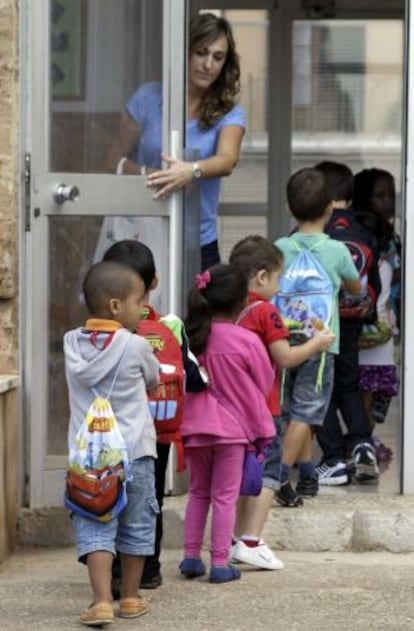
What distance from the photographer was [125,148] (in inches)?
263

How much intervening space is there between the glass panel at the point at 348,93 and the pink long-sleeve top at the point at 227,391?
3.46m

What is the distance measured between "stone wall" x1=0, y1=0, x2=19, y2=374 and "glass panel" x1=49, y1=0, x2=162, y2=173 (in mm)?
169

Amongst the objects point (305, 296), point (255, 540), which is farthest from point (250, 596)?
point (305, 296)

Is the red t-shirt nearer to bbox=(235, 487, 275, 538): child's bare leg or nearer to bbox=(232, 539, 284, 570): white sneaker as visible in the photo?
bbox=(235, 487, 275, 538): child's bare leg

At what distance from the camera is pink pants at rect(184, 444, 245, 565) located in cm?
592

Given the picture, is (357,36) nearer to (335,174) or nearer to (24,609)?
(335,174)

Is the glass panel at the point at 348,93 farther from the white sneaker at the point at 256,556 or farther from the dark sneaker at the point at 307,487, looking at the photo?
the white sneaker at the point at 256,556

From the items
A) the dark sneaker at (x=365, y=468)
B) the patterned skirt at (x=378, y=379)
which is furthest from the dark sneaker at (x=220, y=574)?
the patterned skirt at (x=378, y=379)

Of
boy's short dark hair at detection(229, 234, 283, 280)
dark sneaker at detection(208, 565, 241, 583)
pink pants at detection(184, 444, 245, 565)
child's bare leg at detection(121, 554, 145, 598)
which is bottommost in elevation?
dark sneaker at detection(208, 565, 241, 583)

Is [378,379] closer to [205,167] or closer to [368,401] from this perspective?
[368,401]

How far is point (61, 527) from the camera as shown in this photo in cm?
658

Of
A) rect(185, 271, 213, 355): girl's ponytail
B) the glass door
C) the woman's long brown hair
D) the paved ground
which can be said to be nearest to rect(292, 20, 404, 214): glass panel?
the woman's long brown hair

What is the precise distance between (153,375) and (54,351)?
4.06ft

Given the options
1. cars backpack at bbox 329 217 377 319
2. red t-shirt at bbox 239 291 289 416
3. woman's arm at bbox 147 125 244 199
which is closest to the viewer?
red t-shirt at bbox 239 291 289 416
